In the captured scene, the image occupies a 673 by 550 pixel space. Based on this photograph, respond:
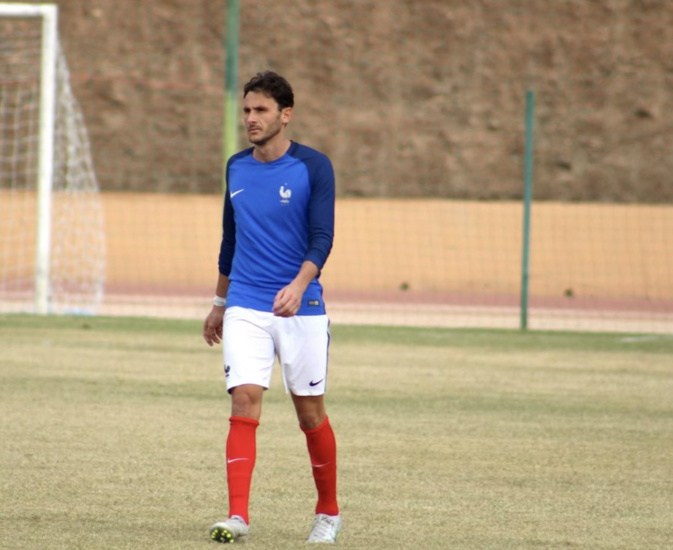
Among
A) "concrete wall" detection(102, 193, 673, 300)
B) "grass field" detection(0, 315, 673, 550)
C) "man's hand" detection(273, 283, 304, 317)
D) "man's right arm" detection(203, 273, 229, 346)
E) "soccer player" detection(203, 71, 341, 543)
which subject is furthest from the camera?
"concrete wall" detection(102, 193, 673, 300)

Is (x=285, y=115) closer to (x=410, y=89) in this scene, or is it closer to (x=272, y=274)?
(x=272, y=274)

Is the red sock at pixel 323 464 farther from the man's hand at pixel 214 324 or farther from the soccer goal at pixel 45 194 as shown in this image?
the soccer goal at pixel 45 194

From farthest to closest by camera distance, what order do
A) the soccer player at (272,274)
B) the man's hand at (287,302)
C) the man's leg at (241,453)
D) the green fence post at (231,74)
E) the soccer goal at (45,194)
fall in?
the green fence post at (231,74) < the soccer goal at (45,194) < the soccer player at (272,274) < the man's leg at (241,453) < the man's hand at (287,302)

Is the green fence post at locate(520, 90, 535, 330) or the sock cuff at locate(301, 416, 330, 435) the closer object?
the sock cuff at locate(301, 416, 330, 435)

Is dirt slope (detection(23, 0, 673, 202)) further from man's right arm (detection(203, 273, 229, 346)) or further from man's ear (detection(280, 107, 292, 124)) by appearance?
man's ear (detection(280, 107, 292, 124))

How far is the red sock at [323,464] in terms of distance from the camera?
6.28 meters

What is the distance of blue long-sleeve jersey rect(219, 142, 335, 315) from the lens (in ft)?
20.2

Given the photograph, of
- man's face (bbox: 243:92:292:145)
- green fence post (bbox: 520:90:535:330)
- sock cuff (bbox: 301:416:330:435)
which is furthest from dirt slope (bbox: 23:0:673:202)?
man's face (bbox: 243:92:292:145)

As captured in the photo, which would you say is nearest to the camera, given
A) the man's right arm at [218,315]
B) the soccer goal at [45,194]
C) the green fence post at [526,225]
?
the man's right arm at [218,315]

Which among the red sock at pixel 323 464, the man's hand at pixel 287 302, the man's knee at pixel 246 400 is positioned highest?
the man's hand at pixel 287 302

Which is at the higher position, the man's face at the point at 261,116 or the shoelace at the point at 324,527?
the man's face at the point at 261,116

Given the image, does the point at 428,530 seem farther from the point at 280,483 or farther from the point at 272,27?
the point at 272,27

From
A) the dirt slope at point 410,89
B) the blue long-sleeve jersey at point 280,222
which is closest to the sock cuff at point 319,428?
the blue long-sleeve jersey at point 280,222

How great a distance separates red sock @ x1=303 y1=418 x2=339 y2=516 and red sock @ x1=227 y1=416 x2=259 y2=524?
0.97ft
